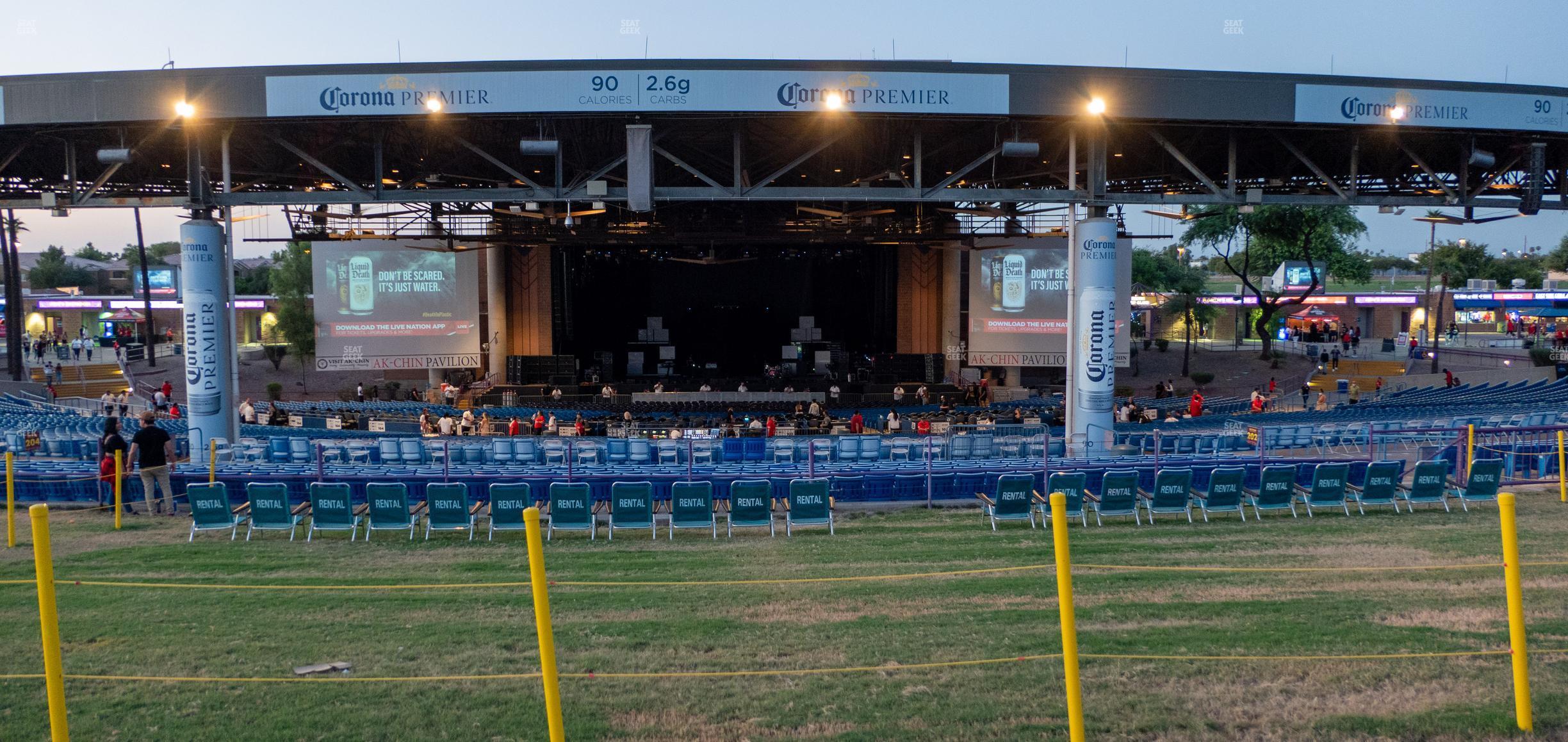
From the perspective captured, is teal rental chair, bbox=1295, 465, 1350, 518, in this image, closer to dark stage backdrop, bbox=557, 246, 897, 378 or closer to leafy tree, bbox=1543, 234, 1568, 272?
dark stage backdrop, bbox=557, 246, 897, 378

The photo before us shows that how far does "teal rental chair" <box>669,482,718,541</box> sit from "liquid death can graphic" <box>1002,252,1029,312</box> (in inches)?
1050

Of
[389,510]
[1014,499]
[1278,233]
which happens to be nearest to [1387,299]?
[1278,233]

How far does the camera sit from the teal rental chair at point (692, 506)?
39.4ft

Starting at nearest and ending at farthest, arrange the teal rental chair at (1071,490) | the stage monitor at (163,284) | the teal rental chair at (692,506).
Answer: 1. the teal rental chair at (692,506)
2. the teal rental chair at (1071,490)
3. the stage monitor at (163,284)

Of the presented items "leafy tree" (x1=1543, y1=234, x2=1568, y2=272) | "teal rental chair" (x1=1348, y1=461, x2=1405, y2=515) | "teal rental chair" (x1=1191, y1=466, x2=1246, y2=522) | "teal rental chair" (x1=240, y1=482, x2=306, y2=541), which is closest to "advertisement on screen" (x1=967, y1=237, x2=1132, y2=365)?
"teal rental chair" (x1=1348, y1=461, x2=1405, y2=515)

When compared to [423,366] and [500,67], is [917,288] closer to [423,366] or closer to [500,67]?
[423,366]

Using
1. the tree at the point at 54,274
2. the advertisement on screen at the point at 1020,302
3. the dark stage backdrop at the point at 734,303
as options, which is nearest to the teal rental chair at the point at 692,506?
the advertisement on screen at the point at 1020,302

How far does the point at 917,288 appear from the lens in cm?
4572

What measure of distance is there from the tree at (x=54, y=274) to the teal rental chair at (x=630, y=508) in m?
103

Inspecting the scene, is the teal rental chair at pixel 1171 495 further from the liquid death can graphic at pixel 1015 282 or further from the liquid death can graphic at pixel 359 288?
the liquid death can graphic at pixel 359 288

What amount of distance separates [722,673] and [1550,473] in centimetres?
1466

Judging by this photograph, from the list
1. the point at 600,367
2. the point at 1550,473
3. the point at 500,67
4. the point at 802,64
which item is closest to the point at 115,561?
the point at 500,67

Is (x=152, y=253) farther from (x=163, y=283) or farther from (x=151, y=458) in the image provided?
(x=151, y=458)

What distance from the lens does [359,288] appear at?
35.2 meters
